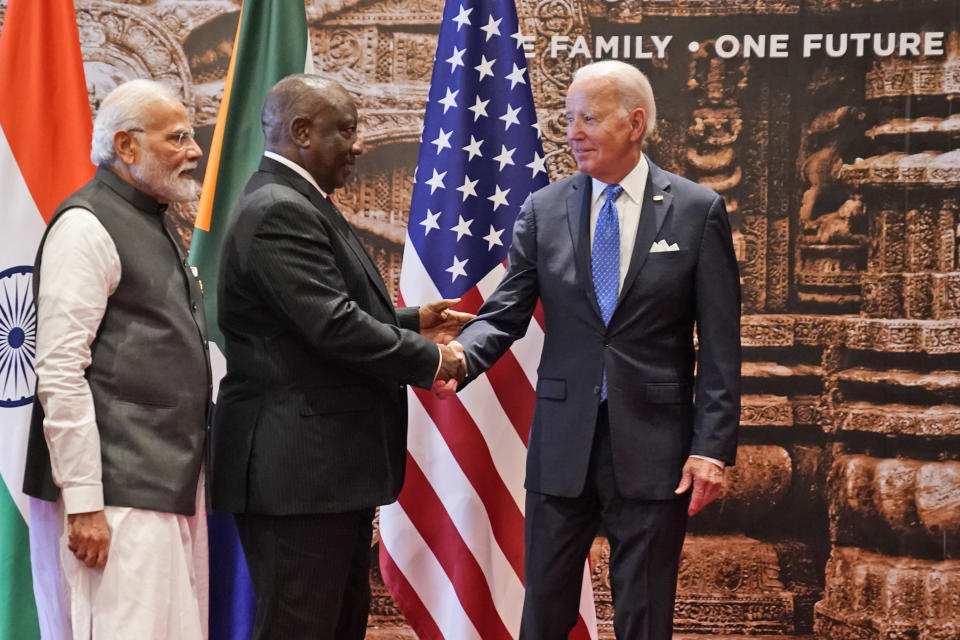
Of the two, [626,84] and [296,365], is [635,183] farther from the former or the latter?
[296,365]

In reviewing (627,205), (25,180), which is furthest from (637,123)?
(25,180)

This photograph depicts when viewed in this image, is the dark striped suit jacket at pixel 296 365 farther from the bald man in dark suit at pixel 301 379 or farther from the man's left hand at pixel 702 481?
the man's left hand at pixel 702 481

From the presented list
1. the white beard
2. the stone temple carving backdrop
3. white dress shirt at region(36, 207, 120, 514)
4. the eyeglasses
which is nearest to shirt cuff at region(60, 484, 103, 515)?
white dress shirt at region(36, 207, 120, 514)

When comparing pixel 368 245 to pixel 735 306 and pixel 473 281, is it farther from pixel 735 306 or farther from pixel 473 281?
pixel 735 306

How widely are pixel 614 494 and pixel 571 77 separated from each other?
1.97m

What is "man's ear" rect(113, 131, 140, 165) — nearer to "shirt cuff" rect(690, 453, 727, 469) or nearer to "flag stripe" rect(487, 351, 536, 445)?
"flag stripe" rect(487, 351, 536, 445)

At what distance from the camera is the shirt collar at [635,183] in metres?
2.63

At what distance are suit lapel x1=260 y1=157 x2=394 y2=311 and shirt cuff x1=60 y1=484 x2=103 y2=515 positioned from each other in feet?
2.63

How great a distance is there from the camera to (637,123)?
2.67 m

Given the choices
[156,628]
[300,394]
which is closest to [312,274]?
[300,394]

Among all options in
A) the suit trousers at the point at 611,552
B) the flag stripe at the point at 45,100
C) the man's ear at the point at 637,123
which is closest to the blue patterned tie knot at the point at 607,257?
the man's ear at the point at 637,123

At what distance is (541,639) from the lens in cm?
259

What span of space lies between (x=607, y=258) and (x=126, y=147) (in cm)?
122

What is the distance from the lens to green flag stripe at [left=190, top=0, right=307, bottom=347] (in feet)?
10.1
